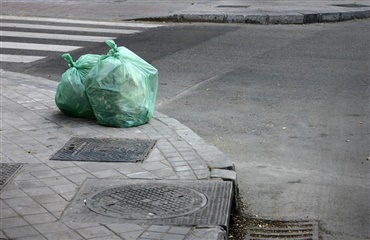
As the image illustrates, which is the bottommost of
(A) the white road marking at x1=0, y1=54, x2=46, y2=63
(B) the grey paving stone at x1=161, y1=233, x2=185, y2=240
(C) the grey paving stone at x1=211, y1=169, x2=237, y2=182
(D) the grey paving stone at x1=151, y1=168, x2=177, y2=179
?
(A) the white road marking at x1=0, y1=54, x2=46, y2=63

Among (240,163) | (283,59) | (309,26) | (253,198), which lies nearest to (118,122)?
(240,163)

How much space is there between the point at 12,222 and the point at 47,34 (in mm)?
9742

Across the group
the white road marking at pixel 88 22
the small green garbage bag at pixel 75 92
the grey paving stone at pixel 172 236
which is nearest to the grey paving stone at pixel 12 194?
the grey paving stone at pixel 172 236

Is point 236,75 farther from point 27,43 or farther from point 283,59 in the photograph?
point 27,43

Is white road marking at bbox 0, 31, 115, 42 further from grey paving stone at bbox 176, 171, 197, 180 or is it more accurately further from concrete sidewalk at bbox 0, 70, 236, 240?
grey paving stone at bbox 176, 171, 197, 180

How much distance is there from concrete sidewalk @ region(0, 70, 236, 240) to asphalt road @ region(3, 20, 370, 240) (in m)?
0.44

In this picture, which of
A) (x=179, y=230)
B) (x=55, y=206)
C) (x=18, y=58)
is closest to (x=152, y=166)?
(x=55, y=206)

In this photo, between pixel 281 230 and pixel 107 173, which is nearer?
pixel 281 230

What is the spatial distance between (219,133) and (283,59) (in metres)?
4.43

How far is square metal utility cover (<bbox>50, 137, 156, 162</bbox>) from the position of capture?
22.8 feet

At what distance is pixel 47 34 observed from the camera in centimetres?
1479

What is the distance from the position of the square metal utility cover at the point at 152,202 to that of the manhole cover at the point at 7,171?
2.08 ft

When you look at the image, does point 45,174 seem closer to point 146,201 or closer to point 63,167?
point 63,167

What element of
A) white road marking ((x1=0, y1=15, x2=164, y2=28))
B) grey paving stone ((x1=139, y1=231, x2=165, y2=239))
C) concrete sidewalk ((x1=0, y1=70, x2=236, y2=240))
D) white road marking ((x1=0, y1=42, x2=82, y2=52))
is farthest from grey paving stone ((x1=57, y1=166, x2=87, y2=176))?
white road marking ((x1=0, y1=15, x2=164, y2=28))
